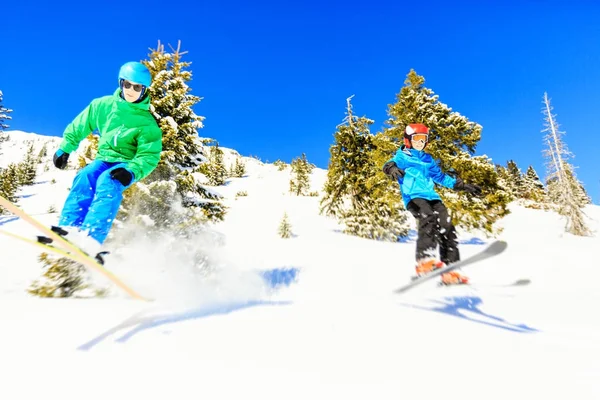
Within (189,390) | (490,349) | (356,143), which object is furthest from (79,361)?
(356,143)

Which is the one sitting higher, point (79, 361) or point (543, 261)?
point (543, 261)

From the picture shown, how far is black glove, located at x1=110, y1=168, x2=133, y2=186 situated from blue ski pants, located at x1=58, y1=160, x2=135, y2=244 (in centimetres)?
7

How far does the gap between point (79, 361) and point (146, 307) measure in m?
1.14

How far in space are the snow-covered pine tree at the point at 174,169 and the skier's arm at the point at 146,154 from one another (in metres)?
3.00

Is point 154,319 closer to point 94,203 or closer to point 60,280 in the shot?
point 94,203

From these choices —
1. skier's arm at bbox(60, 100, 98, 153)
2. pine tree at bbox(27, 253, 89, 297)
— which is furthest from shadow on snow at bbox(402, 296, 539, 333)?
pine tree at bbox(27, 253, 89, 297)

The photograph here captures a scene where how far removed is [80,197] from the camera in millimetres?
3686

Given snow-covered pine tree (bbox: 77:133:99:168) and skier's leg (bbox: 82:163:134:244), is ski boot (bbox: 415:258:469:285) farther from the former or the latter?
snow-covered pine tree (bbox: 77:133:99:168)

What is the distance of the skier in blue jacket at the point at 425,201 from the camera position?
156 inches

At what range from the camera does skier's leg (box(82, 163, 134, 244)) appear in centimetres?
339

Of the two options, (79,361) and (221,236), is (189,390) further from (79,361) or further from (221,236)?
(221,236)

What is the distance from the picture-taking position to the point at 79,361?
1.82 m

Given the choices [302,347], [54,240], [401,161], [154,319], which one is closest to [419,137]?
[401,161]

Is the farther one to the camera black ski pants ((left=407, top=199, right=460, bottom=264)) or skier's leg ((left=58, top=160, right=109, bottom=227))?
black ski pants ((left=407, top=199, right=460, bottom=264))
